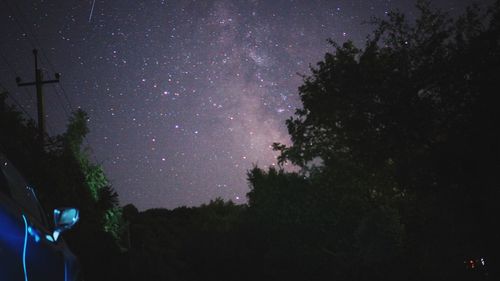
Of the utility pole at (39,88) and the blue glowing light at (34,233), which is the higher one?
the utility pole at (39,88)

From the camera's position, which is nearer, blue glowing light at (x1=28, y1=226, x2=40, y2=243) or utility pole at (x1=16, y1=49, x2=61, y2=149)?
blue glowing light at (x1=28, y1=226, x2=40, y2=243)

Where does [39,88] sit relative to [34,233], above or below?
above

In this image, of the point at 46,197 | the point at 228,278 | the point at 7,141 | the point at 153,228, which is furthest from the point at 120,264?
the point at 153,228

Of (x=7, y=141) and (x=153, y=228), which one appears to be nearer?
(x=7, y=141)

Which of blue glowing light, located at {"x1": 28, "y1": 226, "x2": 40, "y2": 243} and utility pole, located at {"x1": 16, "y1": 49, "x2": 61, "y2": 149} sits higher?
utility pole, located at {"x1": 16, "y1": 49, "x2": 61, "y2": 149}

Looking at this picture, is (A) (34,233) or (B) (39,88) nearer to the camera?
(A) (34,233)

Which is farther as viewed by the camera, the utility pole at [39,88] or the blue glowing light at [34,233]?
the utility pole at [39,88]

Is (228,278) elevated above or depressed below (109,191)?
below

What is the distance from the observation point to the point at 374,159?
17.2 m

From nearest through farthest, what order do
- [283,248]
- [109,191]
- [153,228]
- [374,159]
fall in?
[374,159] < [109,191] < [283,248] < [153,228]

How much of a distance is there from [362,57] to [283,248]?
1481 cm

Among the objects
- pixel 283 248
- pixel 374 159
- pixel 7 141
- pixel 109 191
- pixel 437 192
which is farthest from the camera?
pixel 283 248

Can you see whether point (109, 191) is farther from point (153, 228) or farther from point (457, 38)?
point (153, 228)

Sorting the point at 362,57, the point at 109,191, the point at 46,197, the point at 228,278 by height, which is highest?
the point at 362,57
